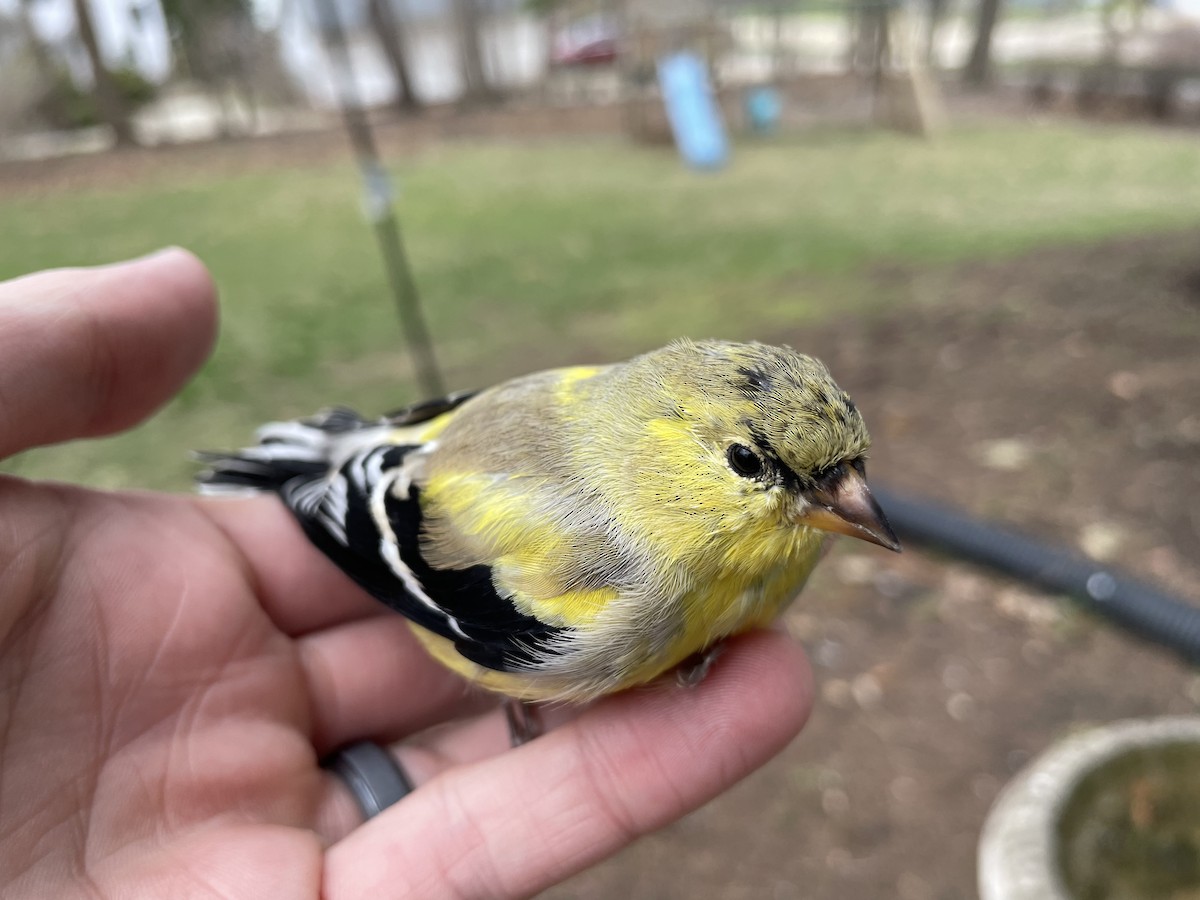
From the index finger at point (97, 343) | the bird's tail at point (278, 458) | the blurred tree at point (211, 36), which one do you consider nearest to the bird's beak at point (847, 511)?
the bird's tail at point (278, 458)

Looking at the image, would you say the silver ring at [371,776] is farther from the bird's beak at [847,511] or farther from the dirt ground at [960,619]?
the bird's beak at [847,511]

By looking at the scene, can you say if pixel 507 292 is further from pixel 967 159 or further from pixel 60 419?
pixel 967 159

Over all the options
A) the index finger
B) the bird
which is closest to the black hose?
the bird

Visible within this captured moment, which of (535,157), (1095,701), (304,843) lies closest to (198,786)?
(304,843)

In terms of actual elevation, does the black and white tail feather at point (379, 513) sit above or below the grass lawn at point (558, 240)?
above

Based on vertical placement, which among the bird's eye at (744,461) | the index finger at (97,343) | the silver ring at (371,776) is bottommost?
the silver ring at (371,776)

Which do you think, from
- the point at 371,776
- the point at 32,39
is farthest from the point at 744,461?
the point at 32,39

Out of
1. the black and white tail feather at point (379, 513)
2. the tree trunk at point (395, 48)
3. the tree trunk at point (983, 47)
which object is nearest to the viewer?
the black and white tail feather at point (379, 513)
